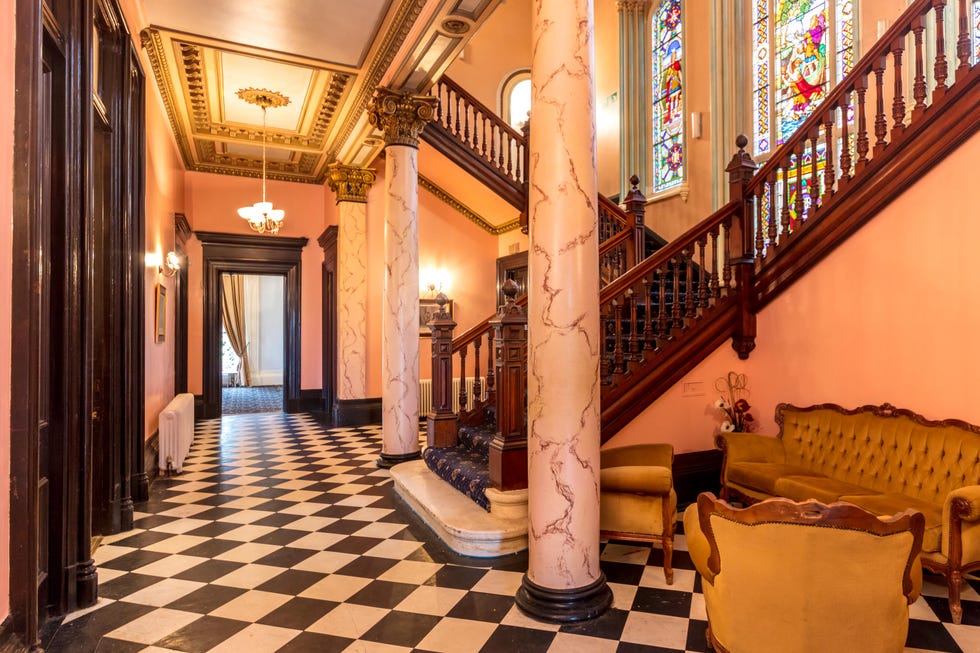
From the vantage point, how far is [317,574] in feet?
11.7

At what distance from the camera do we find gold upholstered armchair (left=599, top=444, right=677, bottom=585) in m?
3.39

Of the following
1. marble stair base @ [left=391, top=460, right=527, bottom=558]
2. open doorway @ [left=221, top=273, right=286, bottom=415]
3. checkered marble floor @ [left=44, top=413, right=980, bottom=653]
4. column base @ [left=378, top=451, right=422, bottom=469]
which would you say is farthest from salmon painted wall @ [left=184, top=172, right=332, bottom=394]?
marble stair base @ [left=391, top=460, right=527, bottom=558]

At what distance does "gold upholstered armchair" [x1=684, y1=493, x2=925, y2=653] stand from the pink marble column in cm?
93

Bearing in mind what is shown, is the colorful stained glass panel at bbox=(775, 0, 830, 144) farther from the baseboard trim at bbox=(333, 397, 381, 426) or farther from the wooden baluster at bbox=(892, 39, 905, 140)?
the baseboard trim at bbox=(333, 397, 381, 426)

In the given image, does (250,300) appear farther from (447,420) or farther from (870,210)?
(870,210)

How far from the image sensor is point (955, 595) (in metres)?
2.91

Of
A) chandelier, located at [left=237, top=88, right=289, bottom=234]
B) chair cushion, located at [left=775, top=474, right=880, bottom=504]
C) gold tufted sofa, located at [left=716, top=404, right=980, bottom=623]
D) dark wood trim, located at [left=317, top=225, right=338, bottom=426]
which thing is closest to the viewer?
gold tufted sofa, located at [left=716, top=404, right=980, bottom=623]

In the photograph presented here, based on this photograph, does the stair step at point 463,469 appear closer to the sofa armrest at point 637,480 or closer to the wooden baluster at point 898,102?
the sofa armrest at point 637,480

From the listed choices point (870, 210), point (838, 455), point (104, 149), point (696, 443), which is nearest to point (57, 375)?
point (104, 149)

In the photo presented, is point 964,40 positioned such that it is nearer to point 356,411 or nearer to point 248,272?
point 356,411

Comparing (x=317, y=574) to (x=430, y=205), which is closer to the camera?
(x=317, y=574)

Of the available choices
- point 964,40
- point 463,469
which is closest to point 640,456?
point 463,469

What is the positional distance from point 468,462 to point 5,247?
145 inches

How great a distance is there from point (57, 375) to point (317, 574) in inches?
73.9
